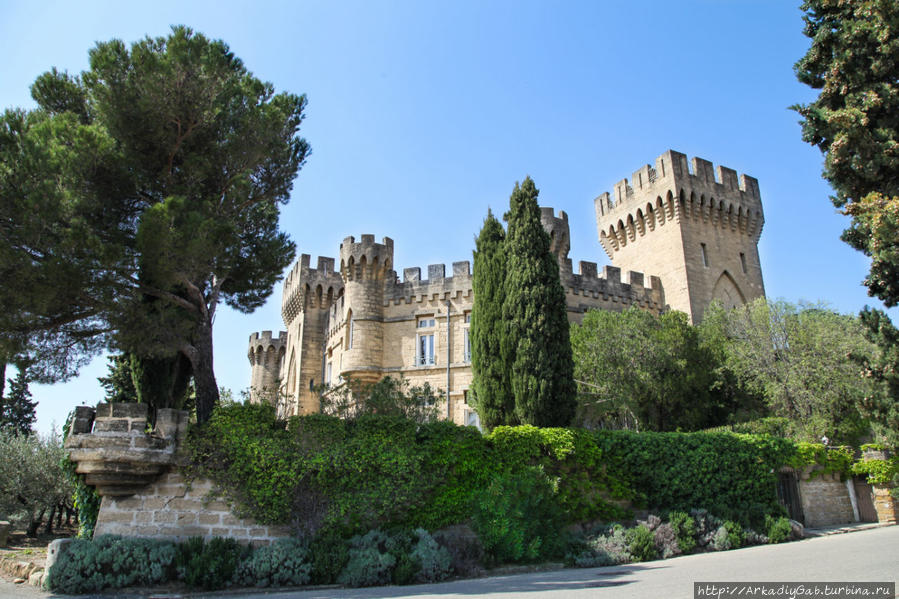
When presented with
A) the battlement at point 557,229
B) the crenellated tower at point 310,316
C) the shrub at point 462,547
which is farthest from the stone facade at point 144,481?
the crenellated tower at point 310,316

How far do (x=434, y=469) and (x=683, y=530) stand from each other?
Answer: 16.6 ft

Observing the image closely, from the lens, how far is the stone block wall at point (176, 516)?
892 centimetres

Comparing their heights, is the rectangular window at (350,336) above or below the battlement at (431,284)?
below

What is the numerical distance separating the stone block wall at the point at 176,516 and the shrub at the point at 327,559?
2.82 feet

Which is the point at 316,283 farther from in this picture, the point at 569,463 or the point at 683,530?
the point at 683,530

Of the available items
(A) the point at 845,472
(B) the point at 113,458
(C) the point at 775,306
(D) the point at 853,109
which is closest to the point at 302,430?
(B) the point at 113,458

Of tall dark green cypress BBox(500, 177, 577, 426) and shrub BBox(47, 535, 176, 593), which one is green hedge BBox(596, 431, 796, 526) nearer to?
tall dark green cypress BBox(500, 177, 577, 426)

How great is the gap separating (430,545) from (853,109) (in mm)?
8816

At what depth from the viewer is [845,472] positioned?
15719 mm

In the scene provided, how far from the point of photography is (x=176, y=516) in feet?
29.9

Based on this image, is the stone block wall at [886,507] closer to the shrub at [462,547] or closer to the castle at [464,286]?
the castle at [464,286]

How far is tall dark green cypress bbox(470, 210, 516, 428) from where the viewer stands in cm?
1487

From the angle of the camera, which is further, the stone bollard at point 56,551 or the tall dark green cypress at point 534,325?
the tall dark green cypress at point 534,325

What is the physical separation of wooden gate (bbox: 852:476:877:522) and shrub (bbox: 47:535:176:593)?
16.8 m
